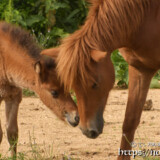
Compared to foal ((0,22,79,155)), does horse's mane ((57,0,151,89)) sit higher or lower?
higher

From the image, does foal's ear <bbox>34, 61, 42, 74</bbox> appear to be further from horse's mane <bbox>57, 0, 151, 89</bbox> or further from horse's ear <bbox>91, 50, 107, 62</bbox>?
horse's ear <bbox>91, 50, 107, 62</bbox>

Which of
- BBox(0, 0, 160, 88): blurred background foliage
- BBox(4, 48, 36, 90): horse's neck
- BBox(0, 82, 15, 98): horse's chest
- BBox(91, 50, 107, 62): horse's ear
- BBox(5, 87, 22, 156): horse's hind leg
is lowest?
BBox(0, 0, 160, 88): blurred background foliage

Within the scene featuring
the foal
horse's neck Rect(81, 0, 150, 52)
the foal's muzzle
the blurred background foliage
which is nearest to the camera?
horse's neck Rect(81, 0, 150, 52)

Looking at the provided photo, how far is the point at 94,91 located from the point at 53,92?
3.52ft

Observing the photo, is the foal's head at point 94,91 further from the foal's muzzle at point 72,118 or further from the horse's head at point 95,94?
the foal's muzzle at point 72,118

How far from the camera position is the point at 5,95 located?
5430 mm

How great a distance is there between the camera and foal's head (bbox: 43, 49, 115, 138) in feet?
13.6

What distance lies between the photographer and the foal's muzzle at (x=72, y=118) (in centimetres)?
506

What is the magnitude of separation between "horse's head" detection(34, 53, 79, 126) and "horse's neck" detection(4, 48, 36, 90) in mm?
132

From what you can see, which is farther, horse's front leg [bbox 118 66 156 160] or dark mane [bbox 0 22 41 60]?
dark mane [bbox 0 22 41 60]

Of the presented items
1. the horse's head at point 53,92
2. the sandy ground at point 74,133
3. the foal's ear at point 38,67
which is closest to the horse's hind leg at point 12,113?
the sandy ground at point 74,133

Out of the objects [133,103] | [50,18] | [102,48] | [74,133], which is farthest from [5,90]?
[50,18]

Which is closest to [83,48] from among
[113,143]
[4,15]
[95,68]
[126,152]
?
[95,68]

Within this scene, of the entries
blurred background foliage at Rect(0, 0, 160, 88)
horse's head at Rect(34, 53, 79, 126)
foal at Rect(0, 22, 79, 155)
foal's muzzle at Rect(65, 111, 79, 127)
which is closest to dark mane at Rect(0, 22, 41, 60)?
foal at Rect(0, 22, 79, 155)
